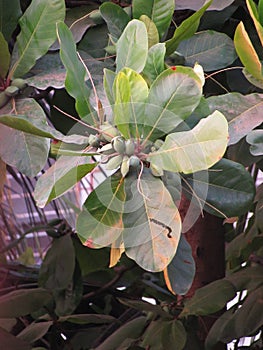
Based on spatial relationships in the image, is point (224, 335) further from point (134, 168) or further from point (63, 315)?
point (134, 168)

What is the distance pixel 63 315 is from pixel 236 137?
599 mm

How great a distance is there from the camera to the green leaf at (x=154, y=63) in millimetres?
546

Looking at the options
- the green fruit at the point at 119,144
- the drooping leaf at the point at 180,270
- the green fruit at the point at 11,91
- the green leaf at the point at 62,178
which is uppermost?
the green fruit at the point at 119,144

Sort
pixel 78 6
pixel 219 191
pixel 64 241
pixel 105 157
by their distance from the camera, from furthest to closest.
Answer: pixel 64 241 < pixel 78 6 < pixel 219 191 < pixel 105 157

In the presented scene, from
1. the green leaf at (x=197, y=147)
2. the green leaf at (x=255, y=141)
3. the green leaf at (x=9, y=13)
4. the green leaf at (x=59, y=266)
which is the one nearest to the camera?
the green leaf at (x=197, y=147)

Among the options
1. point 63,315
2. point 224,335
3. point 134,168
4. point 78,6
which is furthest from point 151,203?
point 63,315

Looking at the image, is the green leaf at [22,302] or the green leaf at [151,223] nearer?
the green leaf at [151,223]

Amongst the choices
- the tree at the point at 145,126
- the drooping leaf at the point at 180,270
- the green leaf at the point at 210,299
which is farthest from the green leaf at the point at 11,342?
the drooping leaf at the point at 180,270

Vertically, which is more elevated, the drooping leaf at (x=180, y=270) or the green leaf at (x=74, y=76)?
the green leaf at (x=74, y=76)

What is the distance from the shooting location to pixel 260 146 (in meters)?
0.56

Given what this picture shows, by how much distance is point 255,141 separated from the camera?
569 millimetres

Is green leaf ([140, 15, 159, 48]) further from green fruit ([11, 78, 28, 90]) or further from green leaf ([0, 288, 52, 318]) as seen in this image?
green leaf ([0, 288, 52, 318])

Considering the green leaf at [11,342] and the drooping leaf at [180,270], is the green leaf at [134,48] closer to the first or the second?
the drooping leaf at [180,270]

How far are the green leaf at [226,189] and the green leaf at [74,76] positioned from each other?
0.36 feet
